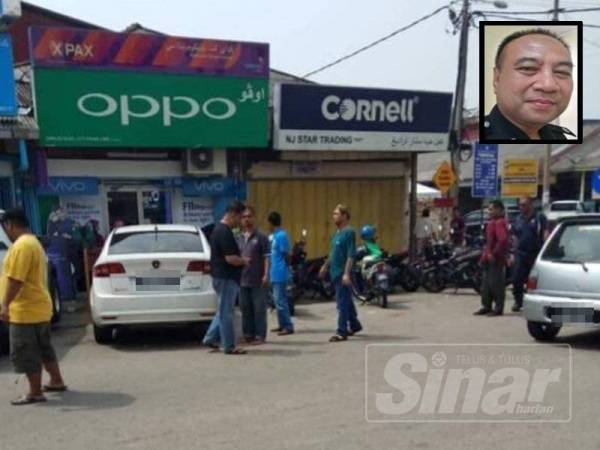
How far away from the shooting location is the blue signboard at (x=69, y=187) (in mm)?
14469

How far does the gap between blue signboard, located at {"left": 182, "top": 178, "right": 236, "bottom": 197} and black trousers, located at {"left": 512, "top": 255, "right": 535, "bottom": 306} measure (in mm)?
6806

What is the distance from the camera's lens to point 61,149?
14562mm

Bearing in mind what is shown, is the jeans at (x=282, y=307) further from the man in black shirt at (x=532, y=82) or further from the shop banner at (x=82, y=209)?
the shop banner at (x=82, y=209)

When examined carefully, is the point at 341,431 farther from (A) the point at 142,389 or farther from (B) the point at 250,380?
(A) the point at 142,389

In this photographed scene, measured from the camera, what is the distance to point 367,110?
16391 millimetres

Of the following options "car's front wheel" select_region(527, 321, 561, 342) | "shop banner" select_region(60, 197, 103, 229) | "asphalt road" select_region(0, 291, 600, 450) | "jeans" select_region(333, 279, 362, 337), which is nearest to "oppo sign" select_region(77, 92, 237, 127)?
"shop banner" select_region(60, 197, 103, 229)

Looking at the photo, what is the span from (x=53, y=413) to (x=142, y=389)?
98 centimetres

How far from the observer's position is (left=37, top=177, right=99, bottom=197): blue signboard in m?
14.5

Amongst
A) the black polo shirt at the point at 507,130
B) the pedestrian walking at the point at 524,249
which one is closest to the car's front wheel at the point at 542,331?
the pedestrian walking at the point at 524,249

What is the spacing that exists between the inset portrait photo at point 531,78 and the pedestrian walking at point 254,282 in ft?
13.4

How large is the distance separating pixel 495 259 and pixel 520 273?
783 mm

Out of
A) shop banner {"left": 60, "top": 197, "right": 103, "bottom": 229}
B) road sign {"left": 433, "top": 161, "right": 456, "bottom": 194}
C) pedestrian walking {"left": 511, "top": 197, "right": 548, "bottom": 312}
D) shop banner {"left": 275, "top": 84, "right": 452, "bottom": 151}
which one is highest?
shop banner {"left": 275, "top": 84, "right": 452, "bottom": 151}

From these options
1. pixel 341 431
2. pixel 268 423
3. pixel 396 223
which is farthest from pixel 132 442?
pixel 396 223

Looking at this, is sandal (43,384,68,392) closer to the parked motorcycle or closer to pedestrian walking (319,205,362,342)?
pedestrian walking (319,205,362,342)
